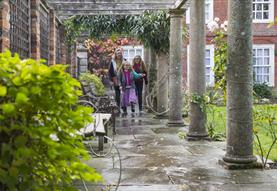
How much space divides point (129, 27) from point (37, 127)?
12829 millimetres

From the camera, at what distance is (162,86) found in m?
12.0

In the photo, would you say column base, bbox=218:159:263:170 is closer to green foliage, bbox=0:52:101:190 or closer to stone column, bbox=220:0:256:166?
stone column, bbox=220:0:256:166

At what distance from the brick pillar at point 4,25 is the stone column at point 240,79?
344 centimetres

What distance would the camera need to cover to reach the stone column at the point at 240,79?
5.03 m

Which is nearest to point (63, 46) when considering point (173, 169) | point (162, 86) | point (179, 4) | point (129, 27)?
point (129, 27)

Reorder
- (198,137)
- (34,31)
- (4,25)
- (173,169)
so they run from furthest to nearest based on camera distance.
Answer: (34,31) < (198,137) < (4,25) < (173,169)

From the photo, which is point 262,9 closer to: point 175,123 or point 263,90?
point 263,90

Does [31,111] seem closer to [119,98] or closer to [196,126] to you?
[196,126]

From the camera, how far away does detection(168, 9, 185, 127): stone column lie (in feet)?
32.1

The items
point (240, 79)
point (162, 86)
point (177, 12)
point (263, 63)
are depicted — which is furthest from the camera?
point (263, 63)

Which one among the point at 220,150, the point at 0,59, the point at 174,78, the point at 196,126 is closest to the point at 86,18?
the point at 174,78

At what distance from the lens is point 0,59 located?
211cm

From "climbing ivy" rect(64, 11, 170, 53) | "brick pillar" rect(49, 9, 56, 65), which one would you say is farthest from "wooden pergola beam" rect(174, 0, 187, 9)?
"brick pillar" rect(49, 9, 56, 65)

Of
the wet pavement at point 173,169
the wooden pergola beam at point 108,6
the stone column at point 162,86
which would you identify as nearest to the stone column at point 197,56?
the wet pavement at point 173,169
